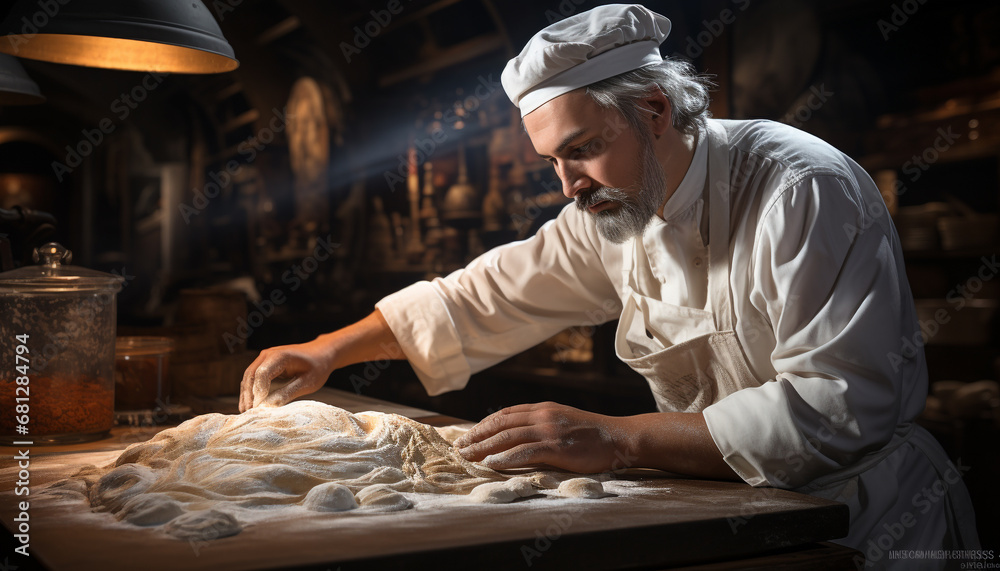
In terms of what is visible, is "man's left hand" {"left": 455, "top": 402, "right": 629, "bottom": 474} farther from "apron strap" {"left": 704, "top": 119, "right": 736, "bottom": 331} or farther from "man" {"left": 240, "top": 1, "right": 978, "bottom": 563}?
"apron strap" {"left": 704, "top": 119, "right": 736, "bottom": 331}

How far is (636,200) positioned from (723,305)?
0.27 meters

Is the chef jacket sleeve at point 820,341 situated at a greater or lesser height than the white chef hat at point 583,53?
lesser

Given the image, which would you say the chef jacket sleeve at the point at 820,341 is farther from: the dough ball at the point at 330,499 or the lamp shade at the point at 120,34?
the lamp shade at the point at 120,34

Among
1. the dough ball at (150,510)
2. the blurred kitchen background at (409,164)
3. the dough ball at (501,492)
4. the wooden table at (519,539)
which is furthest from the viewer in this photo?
the blurred kitchen background at (409,164)

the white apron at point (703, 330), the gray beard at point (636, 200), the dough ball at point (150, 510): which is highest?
the gray beard at point (636, 200)

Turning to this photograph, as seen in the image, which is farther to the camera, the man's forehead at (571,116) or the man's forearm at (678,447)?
the man's forehead at (571,116)

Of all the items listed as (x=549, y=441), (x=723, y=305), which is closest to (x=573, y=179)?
(x=723, y=305)

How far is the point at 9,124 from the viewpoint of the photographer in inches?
292

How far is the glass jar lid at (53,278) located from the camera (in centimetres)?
163

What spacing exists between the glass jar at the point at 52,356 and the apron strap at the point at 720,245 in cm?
128

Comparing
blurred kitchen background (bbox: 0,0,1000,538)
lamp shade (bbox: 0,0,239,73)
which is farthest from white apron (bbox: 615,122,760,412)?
blurred kitchen background (bbox: 0,0,1000,538)

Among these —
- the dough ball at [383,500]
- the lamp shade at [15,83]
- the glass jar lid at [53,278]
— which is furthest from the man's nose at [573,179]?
the lamp shade at [15,83]

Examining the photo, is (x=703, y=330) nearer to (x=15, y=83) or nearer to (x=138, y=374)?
(x=138, y=374)

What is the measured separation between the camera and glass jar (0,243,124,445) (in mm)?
1612
